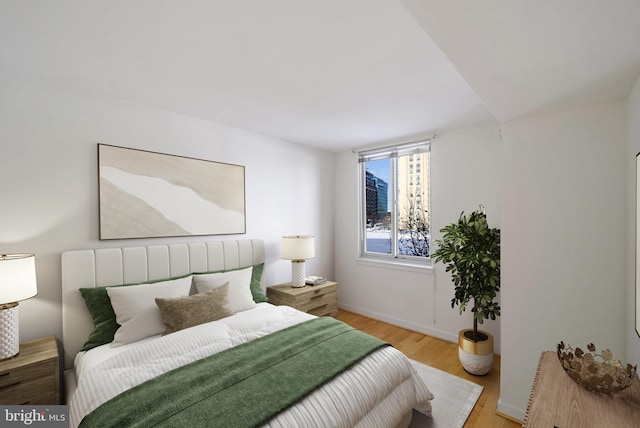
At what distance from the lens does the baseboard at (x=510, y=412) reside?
79.5 inches

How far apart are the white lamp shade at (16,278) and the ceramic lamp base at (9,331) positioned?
0.33ft

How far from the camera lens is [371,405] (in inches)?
64.6

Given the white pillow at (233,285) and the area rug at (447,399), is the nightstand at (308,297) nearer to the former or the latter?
the white pillow at (233,285)

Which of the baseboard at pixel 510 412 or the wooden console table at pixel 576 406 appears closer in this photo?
the wooden console table at pixel 576 406

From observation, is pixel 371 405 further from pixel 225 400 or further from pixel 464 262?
pixel 464 262

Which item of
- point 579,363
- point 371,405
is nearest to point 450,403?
point 371,405

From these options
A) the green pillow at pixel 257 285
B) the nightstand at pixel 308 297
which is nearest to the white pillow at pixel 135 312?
the green pillow at pixel 257 285

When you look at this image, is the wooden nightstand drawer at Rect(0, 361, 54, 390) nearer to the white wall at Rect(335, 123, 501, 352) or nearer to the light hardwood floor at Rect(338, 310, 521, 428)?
the light hardwood floor at Rect(338, 310, 521, 428)

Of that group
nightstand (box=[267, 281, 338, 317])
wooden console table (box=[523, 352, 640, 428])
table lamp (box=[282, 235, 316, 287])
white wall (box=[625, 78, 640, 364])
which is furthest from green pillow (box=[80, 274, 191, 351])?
white wall (box=[625, 78, 640, 364])

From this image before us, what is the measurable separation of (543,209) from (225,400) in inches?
89.8

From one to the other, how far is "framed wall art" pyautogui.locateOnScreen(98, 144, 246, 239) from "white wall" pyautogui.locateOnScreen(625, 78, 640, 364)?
3160 mm

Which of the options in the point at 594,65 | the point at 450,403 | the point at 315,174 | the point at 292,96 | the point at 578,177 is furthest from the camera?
the point at 315,174

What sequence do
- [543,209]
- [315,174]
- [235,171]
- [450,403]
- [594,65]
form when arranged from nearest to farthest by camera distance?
[594,65]
[543,209]
[450,403]
[235,171]
[315,174]

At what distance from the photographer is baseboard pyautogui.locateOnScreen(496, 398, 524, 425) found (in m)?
2.02
